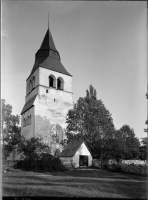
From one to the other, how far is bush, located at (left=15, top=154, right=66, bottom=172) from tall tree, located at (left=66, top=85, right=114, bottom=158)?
78 centimetres

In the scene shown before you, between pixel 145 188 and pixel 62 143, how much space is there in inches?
97.2

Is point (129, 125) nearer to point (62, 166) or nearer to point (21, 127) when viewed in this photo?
point (62, 166)

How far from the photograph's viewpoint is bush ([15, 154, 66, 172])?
15.5ft

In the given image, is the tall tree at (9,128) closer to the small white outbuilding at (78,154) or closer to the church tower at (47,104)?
the church tower at (47,104)

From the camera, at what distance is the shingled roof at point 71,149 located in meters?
5.12

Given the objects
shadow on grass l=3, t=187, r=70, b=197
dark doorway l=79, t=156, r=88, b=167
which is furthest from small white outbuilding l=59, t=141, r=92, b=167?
shadow on grass l=3, t=187, r=70, b=197

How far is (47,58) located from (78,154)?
2.95 m

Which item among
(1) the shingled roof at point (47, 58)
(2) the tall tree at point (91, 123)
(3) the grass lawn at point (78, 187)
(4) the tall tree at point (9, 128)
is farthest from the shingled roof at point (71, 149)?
(1) the shingled roof at point (47, 58)

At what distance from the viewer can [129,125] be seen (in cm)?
399

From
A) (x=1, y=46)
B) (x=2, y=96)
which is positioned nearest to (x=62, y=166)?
(x=2, y=96)

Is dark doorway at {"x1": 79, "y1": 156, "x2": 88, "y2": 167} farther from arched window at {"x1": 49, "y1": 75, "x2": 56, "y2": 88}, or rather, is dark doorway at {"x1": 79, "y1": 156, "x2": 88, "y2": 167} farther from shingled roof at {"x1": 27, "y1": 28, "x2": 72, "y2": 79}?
shingled roof at {"x1": 27, "y1": 28, "x2": 72, "y2": 79}

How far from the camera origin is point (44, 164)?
16.8 ft

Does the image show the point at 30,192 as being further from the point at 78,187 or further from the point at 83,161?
the point at 83,161

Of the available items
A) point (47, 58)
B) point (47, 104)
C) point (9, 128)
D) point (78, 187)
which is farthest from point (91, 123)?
point (47, 58)
